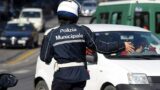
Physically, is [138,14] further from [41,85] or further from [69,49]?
[69,49]

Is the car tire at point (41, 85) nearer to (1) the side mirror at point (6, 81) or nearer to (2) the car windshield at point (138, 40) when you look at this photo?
(2) the car windshield at point (138, 40)

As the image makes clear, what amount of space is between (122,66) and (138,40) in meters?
1.25

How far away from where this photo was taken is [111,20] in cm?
1933

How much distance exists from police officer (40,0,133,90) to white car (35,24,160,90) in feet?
8.75

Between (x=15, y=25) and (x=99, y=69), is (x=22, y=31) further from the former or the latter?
(x=99, y=69)

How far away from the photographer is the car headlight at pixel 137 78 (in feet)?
30.4

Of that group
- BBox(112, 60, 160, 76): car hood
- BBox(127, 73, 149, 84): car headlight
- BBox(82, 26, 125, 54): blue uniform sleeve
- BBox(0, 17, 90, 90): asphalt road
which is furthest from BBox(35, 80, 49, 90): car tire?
BBox(0, 17, 90, 90): asphalt road

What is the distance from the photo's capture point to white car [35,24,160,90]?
9281 mm

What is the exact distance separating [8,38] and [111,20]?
1437 centimetres

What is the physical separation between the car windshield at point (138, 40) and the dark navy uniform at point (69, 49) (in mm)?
3503

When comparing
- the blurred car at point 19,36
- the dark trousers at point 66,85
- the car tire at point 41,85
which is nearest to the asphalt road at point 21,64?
the blurred car at point 19,36

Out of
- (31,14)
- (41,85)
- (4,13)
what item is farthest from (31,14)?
(41,85)

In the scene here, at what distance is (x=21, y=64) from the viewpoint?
2514 centimetres

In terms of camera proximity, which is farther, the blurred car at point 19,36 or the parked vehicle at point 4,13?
the parked vehicle at point 4,13
